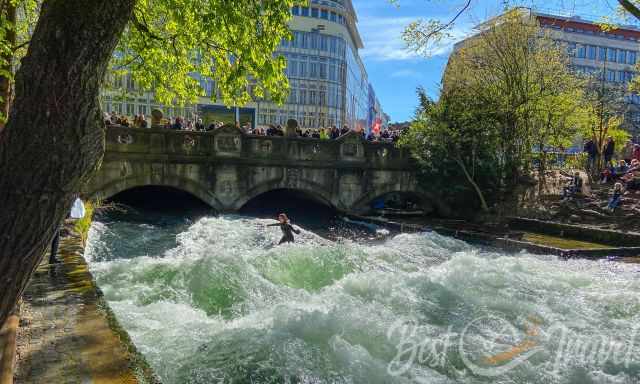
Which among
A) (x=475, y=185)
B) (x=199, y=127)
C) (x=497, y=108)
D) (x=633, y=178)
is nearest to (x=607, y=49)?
(x=633, y=178)

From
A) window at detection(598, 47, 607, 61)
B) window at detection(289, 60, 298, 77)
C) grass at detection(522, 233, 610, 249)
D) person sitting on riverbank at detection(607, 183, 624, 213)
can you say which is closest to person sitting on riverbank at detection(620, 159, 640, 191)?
person sitting on riverbank at detection(607, 183, 624, 213)

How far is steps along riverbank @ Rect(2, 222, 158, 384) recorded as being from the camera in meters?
3.95

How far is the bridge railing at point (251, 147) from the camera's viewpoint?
20.1 meters

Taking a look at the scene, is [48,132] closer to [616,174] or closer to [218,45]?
[218,45]

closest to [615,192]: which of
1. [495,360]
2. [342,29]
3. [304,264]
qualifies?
[304,264]

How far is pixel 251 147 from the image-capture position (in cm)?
2259

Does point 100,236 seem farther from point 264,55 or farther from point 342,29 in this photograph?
point 342,29

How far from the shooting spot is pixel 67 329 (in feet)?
16.4

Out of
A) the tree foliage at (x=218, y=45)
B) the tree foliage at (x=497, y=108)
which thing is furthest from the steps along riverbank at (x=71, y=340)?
the tree foliage at (x=497, y=108)

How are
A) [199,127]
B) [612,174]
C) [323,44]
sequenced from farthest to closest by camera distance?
[323,44], [612,174], [199,127]

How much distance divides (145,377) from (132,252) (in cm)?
1127

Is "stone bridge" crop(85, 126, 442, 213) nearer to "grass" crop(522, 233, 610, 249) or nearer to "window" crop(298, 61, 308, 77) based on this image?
"grass" crop(522, 233, 610, 249)

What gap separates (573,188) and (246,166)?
50.8 ft

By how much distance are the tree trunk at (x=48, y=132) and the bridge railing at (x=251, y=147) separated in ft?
61.8
